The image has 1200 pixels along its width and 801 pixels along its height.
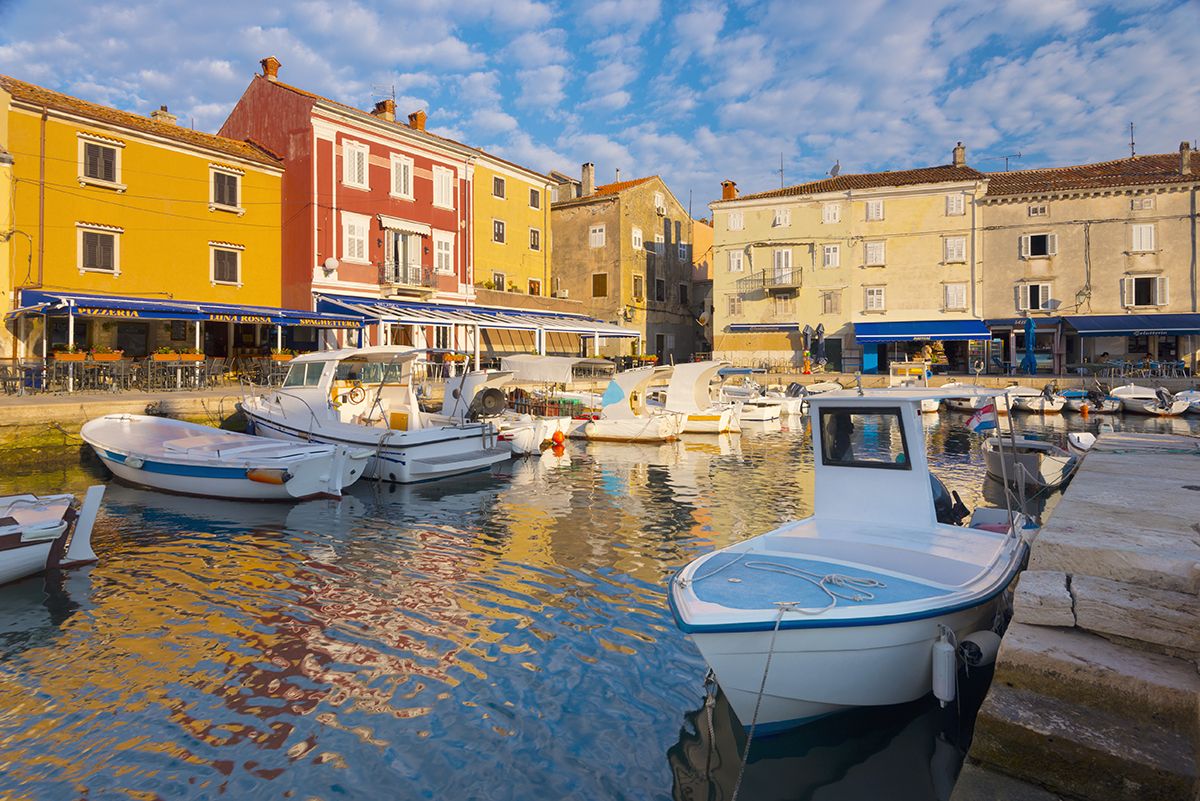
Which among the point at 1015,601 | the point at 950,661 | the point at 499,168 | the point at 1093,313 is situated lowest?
the point at 950,661

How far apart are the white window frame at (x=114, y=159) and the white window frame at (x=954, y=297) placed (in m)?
40.8

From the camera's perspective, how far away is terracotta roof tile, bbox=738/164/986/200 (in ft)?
140

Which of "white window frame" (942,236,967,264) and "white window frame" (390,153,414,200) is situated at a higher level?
"white window frame" (390,153,414,200)

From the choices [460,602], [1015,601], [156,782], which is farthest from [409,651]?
[1015,601]

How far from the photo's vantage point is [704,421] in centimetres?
2455

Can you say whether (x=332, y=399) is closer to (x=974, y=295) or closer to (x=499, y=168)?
(x=499, y=168)

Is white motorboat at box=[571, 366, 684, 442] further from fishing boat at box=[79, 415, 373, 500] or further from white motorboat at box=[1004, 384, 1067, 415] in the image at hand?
white motorboat at box=[1004, 384, 1067, 415]

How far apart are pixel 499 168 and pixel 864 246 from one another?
22548mm

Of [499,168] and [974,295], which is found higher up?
[499,168]

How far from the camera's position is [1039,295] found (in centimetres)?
4069

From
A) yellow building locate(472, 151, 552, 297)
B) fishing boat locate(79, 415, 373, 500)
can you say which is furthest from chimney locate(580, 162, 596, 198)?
fishing boat locate(79, 415, 373, 500)

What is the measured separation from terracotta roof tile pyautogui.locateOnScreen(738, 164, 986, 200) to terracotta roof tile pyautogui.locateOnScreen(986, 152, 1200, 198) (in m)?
1.82

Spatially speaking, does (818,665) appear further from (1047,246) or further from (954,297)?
(1047,246)

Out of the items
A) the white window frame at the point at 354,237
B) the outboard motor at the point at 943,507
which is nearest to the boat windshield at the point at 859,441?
the outboard motor at the point at 943,507
